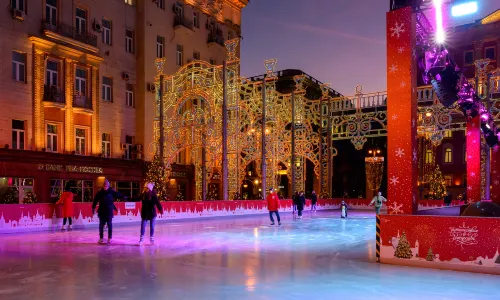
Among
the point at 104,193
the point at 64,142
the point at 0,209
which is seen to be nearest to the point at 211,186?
the point at 64,142

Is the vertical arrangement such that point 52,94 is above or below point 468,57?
below

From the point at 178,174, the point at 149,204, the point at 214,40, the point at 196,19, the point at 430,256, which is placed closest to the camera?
the point at 430,256

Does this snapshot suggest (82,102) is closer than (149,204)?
No

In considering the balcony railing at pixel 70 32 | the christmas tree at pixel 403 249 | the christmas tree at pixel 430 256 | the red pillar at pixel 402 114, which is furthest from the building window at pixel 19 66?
the christmas tree at pixel 430 256

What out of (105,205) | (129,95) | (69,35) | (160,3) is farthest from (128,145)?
(105,205)

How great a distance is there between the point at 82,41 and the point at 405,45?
955 inches

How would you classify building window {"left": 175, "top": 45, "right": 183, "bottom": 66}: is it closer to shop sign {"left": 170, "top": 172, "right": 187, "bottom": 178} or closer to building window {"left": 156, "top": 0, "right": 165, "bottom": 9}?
building window {"left": 156, "top": 0, "right": 165, "bottom": 9}

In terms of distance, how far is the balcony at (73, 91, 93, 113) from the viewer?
29.8 metres

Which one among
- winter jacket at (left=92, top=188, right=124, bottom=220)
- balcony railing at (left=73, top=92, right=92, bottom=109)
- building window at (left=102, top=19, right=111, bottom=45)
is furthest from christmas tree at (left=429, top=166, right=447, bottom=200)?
winter jacket at (left=92, top=188, right=124, bottom=220)

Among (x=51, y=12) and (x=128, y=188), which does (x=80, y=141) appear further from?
(x=51, y=12)

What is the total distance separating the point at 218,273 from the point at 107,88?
26.5 metres

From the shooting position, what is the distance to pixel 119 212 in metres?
22.5

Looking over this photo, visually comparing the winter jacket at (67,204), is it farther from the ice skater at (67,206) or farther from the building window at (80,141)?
the building window at (80,141)

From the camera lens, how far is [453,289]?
8.09 m
